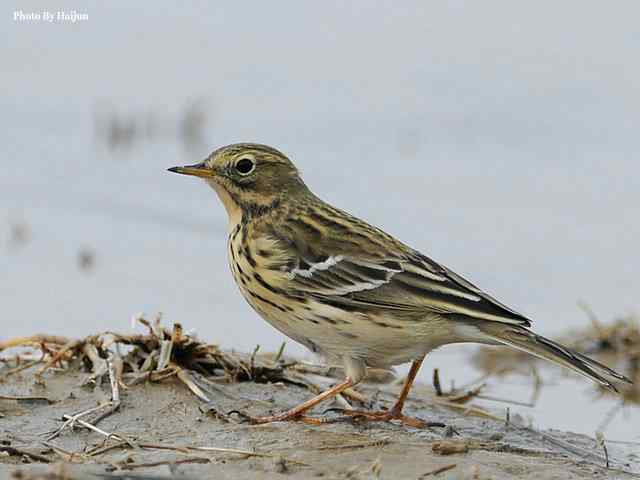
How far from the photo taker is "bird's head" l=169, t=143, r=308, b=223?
7840 mm

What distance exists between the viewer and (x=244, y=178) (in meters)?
7.86

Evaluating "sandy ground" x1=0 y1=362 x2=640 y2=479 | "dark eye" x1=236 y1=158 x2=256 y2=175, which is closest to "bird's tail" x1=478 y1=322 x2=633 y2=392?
"sandy ground" x1=0 y1=362 x2=640 y2=479

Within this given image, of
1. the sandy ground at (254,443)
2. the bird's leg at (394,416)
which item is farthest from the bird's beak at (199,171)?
the bird's leg at (394,416)

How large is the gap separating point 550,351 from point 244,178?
208 cm

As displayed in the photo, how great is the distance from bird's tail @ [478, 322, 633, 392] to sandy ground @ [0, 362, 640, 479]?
436mm

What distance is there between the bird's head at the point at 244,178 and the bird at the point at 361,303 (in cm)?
20

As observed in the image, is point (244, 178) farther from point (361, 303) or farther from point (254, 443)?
point (254, 443)

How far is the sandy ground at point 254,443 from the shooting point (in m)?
5.91

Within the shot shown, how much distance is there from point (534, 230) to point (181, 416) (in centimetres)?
641

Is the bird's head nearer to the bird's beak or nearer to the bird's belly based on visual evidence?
the bird's beak

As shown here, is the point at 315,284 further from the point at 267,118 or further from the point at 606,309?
the point at 267,118

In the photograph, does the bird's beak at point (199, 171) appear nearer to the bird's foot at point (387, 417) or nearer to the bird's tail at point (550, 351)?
the bird's foot at point (387, 417)

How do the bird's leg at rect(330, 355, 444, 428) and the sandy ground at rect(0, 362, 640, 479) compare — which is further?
the bird's leg at rect(330, 355, 444, 428)

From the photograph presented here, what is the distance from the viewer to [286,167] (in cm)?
802
